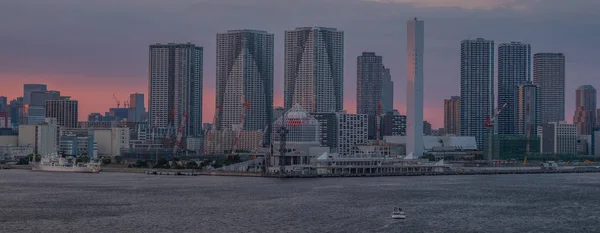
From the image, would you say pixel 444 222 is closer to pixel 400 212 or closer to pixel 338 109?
pixel 400 212

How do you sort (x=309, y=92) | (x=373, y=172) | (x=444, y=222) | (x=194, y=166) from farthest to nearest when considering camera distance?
(x=309, y=92), (x=194, y=166), (x=373, y=172), (x=444, y=222)

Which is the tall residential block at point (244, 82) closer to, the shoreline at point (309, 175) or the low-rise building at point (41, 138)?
the low-rise building at point (41, 138)

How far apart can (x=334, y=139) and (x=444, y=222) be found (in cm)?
10602

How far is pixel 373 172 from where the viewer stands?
9988 centimetres

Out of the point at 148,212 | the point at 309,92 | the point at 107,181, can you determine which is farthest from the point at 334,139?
the point at 148,212

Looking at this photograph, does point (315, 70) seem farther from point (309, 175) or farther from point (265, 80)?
point (309, 175)

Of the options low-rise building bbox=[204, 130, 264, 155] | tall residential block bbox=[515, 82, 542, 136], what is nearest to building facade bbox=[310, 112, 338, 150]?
low-rise building bbox=[204, 130, 264, 155]

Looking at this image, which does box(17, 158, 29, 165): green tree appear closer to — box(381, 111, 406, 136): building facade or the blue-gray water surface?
the blue-gray water surface

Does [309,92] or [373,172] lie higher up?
[309,92]

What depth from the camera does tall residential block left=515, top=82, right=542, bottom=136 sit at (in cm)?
18250

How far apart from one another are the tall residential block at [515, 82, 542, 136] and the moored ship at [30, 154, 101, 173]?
94.3 m

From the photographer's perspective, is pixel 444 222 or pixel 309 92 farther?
pixel 309 92

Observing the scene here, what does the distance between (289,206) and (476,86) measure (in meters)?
147

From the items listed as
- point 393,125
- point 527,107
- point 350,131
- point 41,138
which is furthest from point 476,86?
point 41,138
